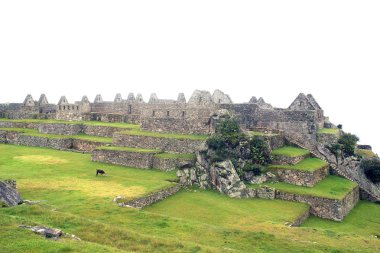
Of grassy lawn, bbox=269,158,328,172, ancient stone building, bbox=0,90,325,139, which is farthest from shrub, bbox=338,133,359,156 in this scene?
grassy lawn, bbox=269,158,328,172

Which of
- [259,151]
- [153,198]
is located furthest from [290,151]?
[153,198]

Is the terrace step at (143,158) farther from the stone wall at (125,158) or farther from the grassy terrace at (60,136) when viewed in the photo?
the grassy terrace at (60,136)

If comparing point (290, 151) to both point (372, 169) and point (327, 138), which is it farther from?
point (372, 169)

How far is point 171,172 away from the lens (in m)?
28.3

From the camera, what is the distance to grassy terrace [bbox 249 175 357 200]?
930 inches

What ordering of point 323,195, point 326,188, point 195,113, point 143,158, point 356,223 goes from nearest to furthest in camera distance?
1. point 356,223
2. point 323,195
3. point 326,188
4. point 143,158
5. point 195,113

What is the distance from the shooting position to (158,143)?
31.6 metres

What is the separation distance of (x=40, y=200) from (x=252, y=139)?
15.2 m

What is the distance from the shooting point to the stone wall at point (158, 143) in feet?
99.2

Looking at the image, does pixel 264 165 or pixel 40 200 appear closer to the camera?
pixel 40 200

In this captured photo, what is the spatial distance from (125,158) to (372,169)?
20.3 meters

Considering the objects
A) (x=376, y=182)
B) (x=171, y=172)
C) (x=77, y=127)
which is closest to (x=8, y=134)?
(x=77, y=127)

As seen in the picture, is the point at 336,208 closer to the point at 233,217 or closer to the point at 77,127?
the point at 233,217

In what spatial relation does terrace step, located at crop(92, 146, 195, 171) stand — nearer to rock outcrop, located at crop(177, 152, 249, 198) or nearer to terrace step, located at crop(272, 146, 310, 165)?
rock outcrop, located at crop(177, 152, 249, 198)
